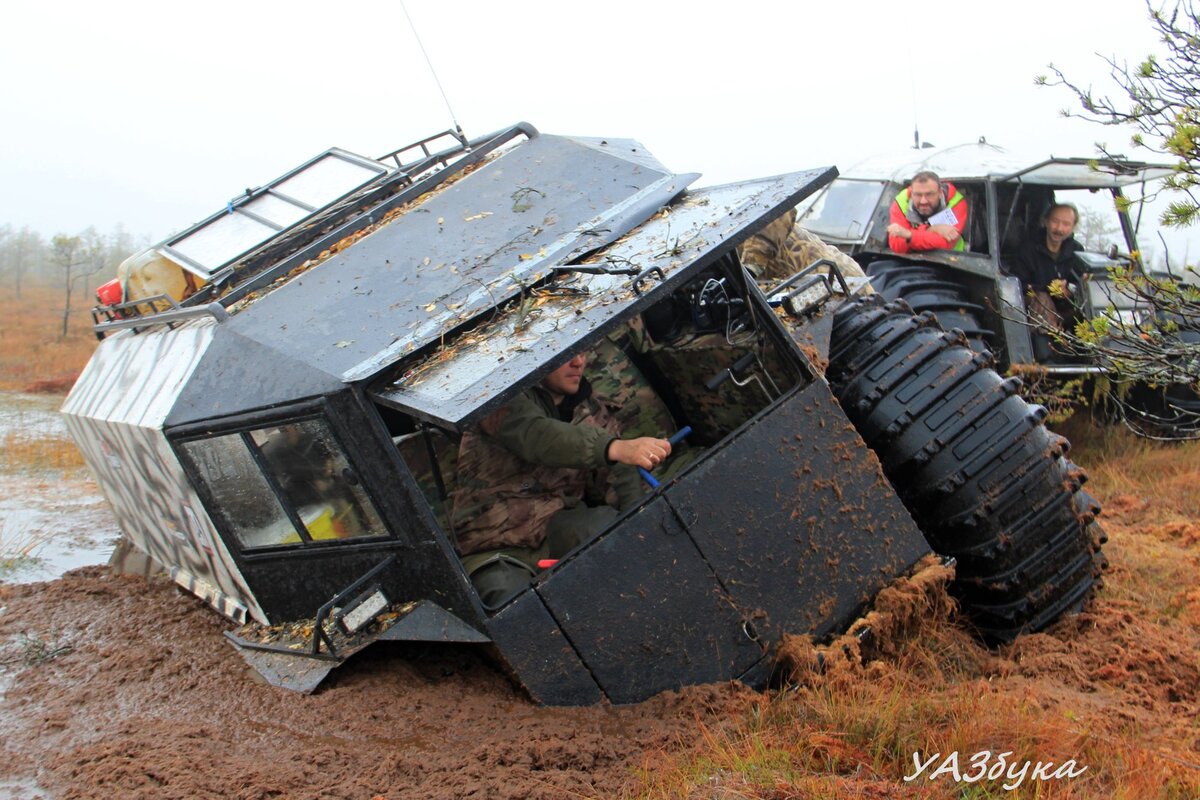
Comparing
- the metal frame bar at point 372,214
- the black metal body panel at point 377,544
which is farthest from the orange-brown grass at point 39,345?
the black metal body panel at point 377,544

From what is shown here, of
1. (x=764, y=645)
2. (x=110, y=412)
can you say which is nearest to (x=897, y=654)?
(x=764, y=645)

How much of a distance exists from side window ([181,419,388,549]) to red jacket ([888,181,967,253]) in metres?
5.54

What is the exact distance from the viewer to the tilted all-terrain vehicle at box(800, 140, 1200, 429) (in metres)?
7.62

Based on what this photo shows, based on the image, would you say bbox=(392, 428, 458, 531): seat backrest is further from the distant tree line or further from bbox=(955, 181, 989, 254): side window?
the distant tree line

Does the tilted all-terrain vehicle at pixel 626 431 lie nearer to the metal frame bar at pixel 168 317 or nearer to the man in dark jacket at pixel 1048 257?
the metal frame bar at pixel 168 317

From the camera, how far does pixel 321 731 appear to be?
12.4 feet

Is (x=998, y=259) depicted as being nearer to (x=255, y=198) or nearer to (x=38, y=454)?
(x=255, y=198)

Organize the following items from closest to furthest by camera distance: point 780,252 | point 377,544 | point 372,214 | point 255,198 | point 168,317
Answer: point 377,544
point 168,317
point 372,214
point 255,198
point 780,252

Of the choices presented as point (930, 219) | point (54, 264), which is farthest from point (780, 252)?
point (54, 264)

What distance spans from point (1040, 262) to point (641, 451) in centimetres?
535

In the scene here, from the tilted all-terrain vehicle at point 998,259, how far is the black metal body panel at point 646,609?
4023mm

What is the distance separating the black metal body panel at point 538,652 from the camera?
12.0ft

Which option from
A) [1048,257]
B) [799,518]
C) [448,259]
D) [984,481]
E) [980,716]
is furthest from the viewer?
[1048,257]

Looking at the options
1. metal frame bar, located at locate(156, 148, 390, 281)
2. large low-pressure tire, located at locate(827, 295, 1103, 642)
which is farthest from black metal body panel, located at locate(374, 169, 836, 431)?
metal frame bar, located at locate(156, 148, 390, 281)
